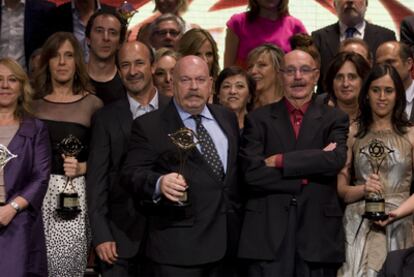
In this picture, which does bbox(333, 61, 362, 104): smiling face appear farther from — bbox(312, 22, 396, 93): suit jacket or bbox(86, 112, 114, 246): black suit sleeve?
bbox(86, 112, 114, 246): black suit sleeve

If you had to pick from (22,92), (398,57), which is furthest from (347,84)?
(22,92)

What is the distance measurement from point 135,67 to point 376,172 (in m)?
1.64

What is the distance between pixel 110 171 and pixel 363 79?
1781mm

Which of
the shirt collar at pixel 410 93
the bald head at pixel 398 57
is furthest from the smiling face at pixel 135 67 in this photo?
the shirt collar at pixel 410 93

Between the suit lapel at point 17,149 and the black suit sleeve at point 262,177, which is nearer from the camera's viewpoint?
the black suit sleeve at point 262,177

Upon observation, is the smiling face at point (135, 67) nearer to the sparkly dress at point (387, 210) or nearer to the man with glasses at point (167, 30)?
the man with glasses at point (167, 30)

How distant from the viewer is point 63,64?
7.24 meters

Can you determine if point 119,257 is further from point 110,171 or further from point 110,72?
point 110,72

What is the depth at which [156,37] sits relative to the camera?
8.46 m

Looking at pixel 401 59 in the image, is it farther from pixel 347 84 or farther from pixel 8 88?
pixel 8 88

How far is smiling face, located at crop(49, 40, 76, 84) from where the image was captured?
7219 mm

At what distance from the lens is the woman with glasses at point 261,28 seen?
8508 millimetres

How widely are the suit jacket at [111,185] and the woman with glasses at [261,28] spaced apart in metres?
1.87

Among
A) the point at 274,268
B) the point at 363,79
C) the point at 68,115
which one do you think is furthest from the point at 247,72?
the point at 274,268
